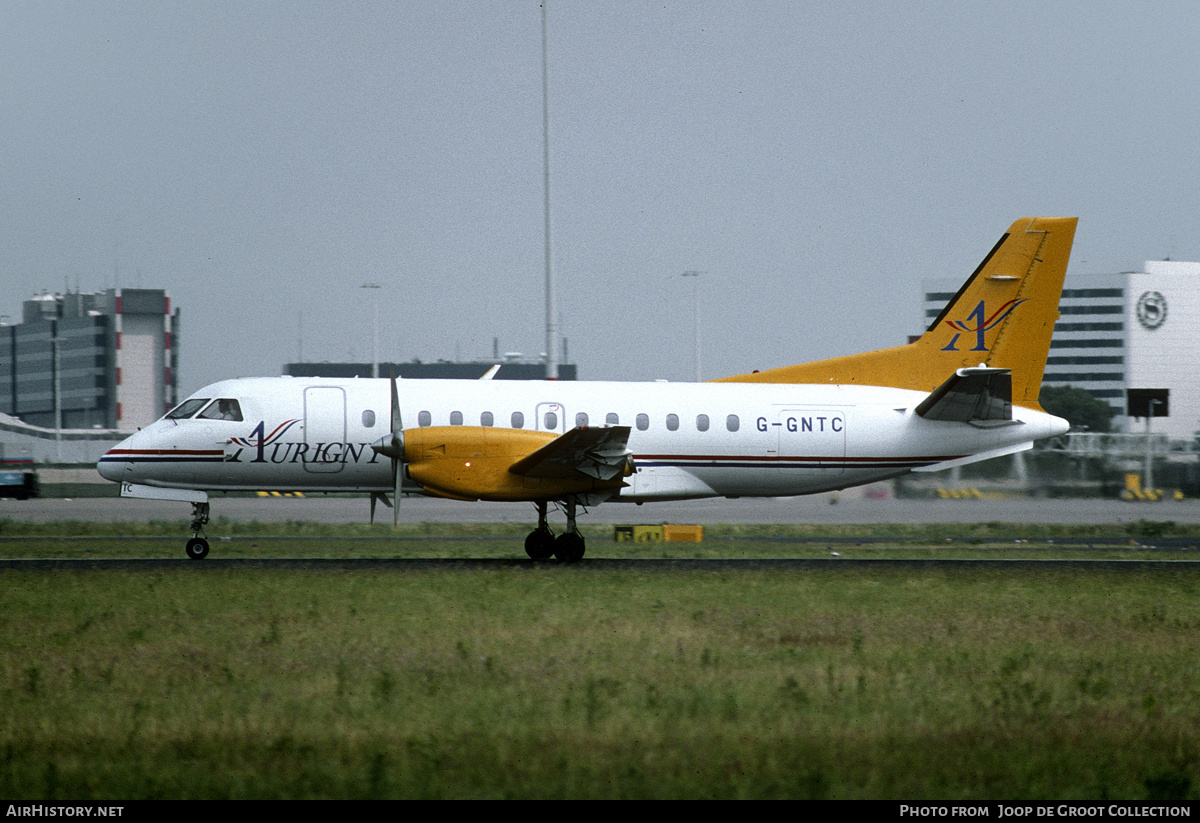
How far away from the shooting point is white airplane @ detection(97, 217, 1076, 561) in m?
20.4

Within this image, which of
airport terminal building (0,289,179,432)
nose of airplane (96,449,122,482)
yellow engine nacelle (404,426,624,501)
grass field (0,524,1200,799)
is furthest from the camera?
airport terminal building (0,289,179,432)

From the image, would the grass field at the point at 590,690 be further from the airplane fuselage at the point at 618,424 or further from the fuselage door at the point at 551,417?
the fuselage door at the point at 551,417

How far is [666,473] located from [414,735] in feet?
45.1

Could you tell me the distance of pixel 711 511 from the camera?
39.9 m

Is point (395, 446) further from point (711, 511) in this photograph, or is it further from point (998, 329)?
point (711, 511)

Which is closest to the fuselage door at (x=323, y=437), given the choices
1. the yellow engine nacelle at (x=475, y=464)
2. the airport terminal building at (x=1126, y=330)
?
the yellow engine nacelle at (x=475, y=464)

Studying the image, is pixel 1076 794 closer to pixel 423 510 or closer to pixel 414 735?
pixel 414 735

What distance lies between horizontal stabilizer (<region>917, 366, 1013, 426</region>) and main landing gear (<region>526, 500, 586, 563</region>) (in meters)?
7.28

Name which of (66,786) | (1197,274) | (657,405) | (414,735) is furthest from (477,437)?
(1197,274)

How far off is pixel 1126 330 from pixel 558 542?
154 m

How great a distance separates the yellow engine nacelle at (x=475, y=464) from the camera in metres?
20.0

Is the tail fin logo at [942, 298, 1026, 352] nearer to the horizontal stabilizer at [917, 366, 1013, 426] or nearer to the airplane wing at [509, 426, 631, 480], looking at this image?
the horizontal stabilizer at [917, 366, 1013, 426]

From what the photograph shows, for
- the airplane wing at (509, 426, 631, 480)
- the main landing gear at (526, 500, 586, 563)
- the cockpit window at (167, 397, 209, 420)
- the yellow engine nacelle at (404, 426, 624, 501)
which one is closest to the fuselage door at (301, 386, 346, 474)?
the yellow engine nacelle at (404, 426, 624, 501)

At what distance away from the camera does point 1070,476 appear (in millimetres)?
34719
